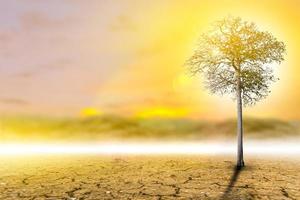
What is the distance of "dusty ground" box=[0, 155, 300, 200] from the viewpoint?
49.5 feet

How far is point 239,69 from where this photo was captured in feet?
72.9

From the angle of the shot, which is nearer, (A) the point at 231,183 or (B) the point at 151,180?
(A) the point at 231,183

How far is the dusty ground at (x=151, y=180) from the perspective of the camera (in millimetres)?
15102

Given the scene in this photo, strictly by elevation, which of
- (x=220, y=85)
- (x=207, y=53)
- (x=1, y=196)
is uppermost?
(x=207, y=53)

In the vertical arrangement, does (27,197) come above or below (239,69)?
below

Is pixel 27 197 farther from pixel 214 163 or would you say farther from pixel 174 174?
pixel 214 163

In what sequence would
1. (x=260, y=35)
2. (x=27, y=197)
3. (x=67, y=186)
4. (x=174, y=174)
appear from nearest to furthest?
(x=27, y=197) → (x=67, y=186) → (x=174, y=174) → (x=260, y=35)

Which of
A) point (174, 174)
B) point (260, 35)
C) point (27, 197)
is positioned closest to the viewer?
point (27, 197)

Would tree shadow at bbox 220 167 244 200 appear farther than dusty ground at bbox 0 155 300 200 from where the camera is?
No

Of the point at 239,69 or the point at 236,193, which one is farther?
the point at 239,69

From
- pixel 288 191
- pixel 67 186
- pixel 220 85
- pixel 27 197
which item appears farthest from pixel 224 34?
pixel 27 197

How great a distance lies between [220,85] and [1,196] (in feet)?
40.7

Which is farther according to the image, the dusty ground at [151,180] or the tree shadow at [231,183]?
the dusty ground at [151,180]

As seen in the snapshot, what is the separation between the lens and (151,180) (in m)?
17.8
